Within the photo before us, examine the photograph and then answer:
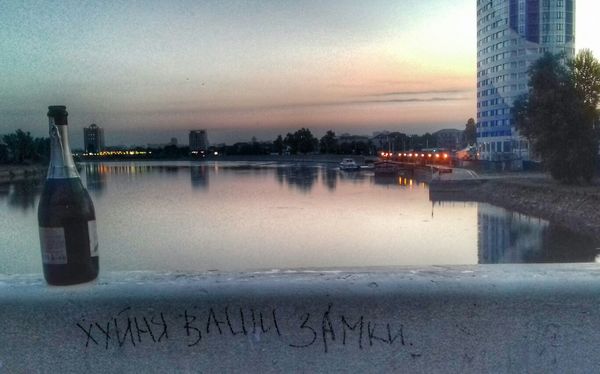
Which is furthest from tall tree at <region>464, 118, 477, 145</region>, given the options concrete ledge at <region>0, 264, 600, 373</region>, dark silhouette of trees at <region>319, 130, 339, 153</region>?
concrete ledge at <region>0, 264, 600, 373</region>

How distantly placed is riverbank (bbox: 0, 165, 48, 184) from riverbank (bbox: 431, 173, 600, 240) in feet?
236

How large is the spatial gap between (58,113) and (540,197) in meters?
42.7

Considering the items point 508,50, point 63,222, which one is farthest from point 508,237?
point 508,50

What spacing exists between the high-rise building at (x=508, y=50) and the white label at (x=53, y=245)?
9328 centimetres

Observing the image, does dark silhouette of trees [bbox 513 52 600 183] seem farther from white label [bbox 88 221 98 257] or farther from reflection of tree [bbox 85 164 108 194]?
reflection of tree [bbox 85 164 108 194]

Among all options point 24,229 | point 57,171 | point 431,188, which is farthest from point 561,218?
point 57,171

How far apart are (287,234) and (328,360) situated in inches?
1274

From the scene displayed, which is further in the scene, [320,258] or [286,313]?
[320,258]

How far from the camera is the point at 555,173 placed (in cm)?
3891

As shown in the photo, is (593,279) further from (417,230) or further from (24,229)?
(24,229)

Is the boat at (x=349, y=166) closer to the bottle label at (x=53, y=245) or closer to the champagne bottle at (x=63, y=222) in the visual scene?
the champagne bottle at (x=63, y=222)

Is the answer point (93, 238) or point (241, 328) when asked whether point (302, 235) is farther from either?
point (241, 328)

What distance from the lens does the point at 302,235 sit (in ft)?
111

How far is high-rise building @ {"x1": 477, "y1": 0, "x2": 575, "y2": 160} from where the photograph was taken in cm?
9775
